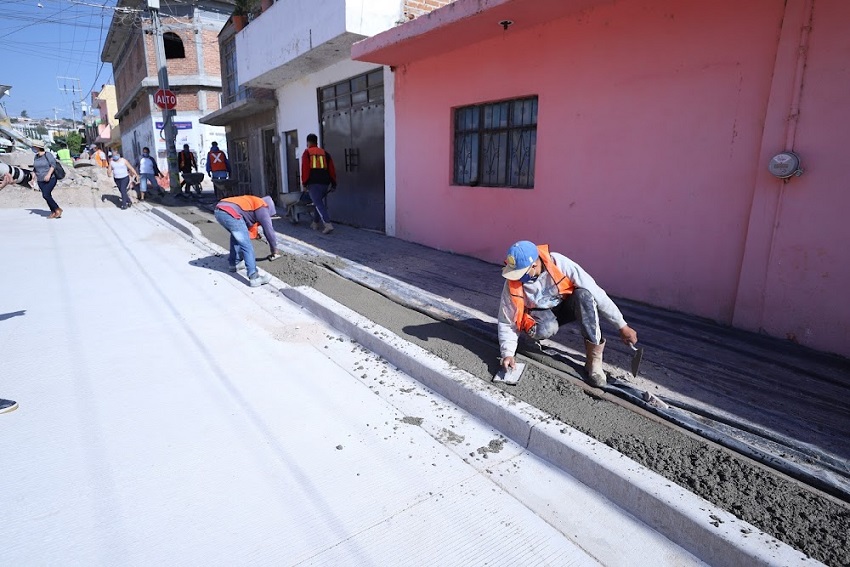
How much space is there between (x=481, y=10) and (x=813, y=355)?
470 cm

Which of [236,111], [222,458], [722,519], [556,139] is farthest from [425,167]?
[236,111]

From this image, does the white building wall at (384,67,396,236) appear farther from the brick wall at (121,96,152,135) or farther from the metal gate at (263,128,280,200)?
the brick wall at (121,96,152,135)

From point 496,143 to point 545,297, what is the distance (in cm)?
405

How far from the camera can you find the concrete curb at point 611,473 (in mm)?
1825

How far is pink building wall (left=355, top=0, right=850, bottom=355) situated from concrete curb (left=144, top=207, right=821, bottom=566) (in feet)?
8.44

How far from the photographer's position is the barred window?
6.08m

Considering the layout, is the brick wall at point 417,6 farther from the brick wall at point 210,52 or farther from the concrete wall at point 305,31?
the brick wall at point 210,52

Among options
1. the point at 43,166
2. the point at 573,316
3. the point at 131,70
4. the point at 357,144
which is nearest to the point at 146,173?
the point at 43,166

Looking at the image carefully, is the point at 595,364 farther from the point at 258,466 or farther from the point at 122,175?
the point at 122,175

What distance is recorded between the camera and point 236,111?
14.6m

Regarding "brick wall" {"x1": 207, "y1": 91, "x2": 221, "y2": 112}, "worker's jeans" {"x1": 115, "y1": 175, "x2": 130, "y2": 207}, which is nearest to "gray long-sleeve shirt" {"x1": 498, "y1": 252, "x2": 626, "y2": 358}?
"worker's jeans" {"x1": 115, "y1": 175, "x2": 130, "y2": 207}

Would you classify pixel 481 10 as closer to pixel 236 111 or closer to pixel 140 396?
pixel 140 396

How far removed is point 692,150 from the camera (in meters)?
4.29

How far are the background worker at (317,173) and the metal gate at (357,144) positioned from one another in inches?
36.5
